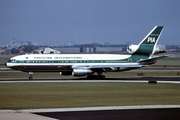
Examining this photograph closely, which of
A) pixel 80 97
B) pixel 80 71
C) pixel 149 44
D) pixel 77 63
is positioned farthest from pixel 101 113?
pixel 149 44

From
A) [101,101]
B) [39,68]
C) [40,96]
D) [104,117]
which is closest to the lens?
[104,117]

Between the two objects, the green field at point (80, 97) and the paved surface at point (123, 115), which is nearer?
the paved surface at point (123, 115)

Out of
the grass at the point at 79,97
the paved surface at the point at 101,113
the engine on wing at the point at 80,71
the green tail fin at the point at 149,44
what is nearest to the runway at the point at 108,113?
the paved surface at the point at 101,113

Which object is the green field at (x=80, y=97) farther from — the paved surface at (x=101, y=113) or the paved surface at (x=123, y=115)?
the paved surface at (x=123, y=115)

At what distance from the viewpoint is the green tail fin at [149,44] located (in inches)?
2636

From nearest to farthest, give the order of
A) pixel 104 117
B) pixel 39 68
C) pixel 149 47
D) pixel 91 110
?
pixel 104 117, pixel 91 110, pixel 39 68, pixel 149 47

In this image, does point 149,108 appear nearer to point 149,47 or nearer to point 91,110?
point 91,110

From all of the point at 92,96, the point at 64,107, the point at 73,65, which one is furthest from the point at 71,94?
the point at 73,65

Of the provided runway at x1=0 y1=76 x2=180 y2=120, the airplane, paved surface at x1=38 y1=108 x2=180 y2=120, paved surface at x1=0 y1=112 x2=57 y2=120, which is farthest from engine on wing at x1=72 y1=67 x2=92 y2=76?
paved surface at x1=0 y1=112 x2=57 y2=120

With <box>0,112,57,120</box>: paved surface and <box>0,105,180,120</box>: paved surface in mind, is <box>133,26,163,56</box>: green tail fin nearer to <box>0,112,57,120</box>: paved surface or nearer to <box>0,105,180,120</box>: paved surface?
<box>0,105,180,120</box>: paved surface

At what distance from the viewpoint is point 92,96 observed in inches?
1494

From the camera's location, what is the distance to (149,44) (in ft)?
223

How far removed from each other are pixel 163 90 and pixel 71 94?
1048 cm

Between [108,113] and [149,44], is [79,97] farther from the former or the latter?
[149,44]
